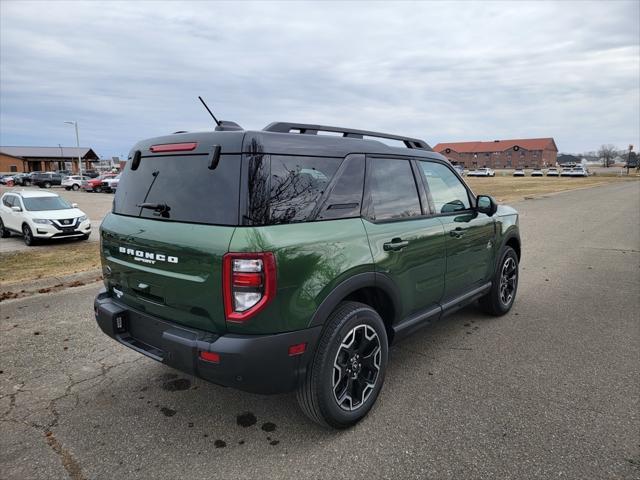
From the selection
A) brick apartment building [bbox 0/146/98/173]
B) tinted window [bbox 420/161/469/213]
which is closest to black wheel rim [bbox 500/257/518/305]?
tinted window [bbox 420/161/469/213]

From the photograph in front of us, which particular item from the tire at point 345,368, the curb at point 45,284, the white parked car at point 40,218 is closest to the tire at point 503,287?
the tire at point 345,368

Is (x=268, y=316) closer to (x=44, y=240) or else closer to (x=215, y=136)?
(x=215, y=136)

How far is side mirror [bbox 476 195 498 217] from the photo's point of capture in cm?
441

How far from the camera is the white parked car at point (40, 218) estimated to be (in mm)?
11336

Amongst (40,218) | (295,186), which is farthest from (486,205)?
(40,218)

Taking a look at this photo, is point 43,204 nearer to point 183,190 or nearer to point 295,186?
point 183,190

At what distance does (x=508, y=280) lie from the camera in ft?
16.9

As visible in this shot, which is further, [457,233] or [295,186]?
[457,233]

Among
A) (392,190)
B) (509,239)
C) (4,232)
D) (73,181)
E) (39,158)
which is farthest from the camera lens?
(39,158)

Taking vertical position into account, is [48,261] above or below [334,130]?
below

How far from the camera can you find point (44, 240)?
468 inches

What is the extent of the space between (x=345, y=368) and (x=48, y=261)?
824 cm

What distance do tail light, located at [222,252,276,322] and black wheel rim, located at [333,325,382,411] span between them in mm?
690

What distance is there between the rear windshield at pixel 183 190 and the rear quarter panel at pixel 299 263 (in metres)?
0.21
